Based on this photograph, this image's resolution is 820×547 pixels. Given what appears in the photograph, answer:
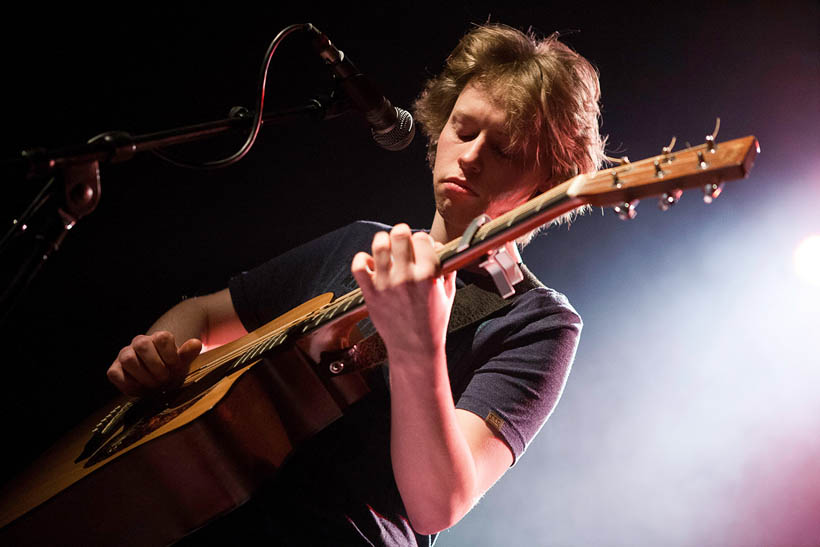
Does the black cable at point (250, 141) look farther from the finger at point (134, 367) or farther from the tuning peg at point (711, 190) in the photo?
the tuning peg at point (711, 190)

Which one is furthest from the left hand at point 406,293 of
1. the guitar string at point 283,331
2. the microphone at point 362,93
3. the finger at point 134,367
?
the finger at point 134,367

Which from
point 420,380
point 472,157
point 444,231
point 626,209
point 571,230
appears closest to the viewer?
point 626,209

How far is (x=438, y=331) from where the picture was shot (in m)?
1.22

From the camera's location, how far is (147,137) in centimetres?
117

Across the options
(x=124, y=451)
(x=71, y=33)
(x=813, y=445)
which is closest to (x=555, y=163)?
(x=124, y=451)

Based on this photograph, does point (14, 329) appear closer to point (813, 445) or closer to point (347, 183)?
point (347, 183)

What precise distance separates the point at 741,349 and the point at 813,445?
78 centimetres

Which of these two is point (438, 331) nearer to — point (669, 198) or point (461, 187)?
point (669, 198)

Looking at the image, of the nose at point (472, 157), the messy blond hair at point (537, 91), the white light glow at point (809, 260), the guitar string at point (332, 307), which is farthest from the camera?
the white light glow at point (809, 260)

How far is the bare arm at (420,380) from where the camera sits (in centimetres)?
119

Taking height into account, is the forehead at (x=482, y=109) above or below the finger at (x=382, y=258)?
above

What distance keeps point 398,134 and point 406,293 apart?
636 mm

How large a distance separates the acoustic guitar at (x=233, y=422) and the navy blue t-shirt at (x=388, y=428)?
0.12 m

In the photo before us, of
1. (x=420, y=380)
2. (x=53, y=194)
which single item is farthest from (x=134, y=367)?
(x=420, y=380)
